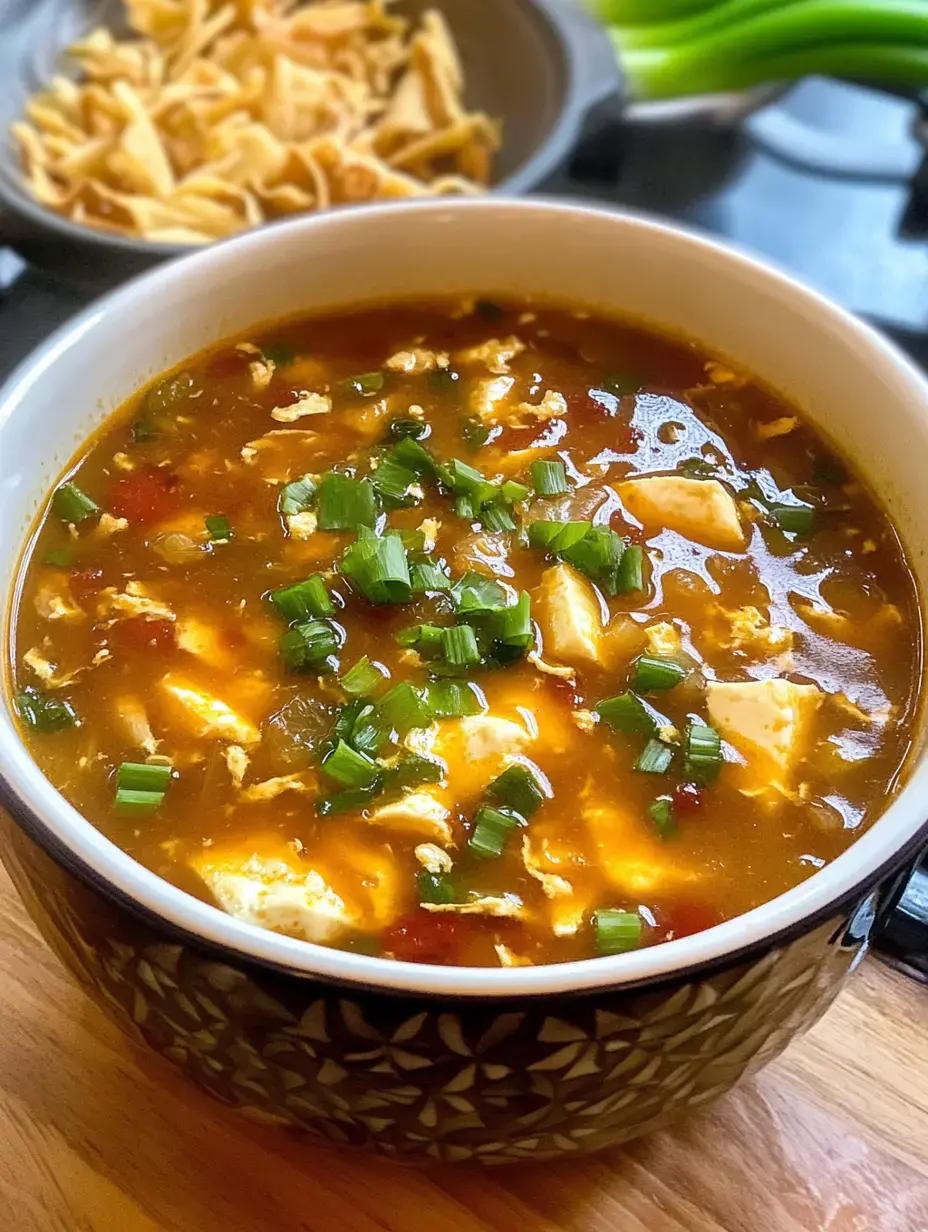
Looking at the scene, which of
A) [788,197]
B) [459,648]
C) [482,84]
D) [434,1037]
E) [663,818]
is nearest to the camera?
[434,1037]

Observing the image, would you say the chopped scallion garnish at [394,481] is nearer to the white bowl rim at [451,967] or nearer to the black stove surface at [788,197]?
the white bowl rim at [451,967]

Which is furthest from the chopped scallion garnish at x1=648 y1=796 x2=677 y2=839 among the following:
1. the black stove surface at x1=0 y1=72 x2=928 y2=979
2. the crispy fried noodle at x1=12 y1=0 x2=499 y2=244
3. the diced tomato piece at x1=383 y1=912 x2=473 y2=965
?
the crispy fried noodle at x1=12 y1=0 x2=499 y2=244

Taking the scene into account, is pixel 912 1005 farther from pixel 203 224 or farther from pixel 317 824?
pixel 203 224

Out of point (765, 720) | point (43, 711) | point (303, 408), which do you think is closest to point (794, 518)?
point (765, 720)

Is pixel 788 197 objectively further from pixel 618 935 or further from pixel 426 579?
pixel 618 935

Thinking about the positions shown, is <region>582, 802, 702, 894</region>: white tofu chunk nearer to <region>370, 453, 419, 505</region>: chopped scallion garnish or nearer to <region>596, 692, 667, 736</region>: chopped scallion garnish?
<region>596, 692, 667, 736</region>: chopped scallion garnish

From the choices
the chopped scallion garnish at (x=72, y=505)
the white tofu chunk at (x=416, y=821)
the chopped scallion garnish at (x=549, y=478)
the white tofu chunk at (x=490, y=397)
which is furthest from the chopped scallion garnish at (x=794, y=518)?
the chopped scallion garnish at (x=72, y=505)

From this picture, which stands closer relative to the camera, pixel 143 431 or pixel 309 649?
pixel 309 649
